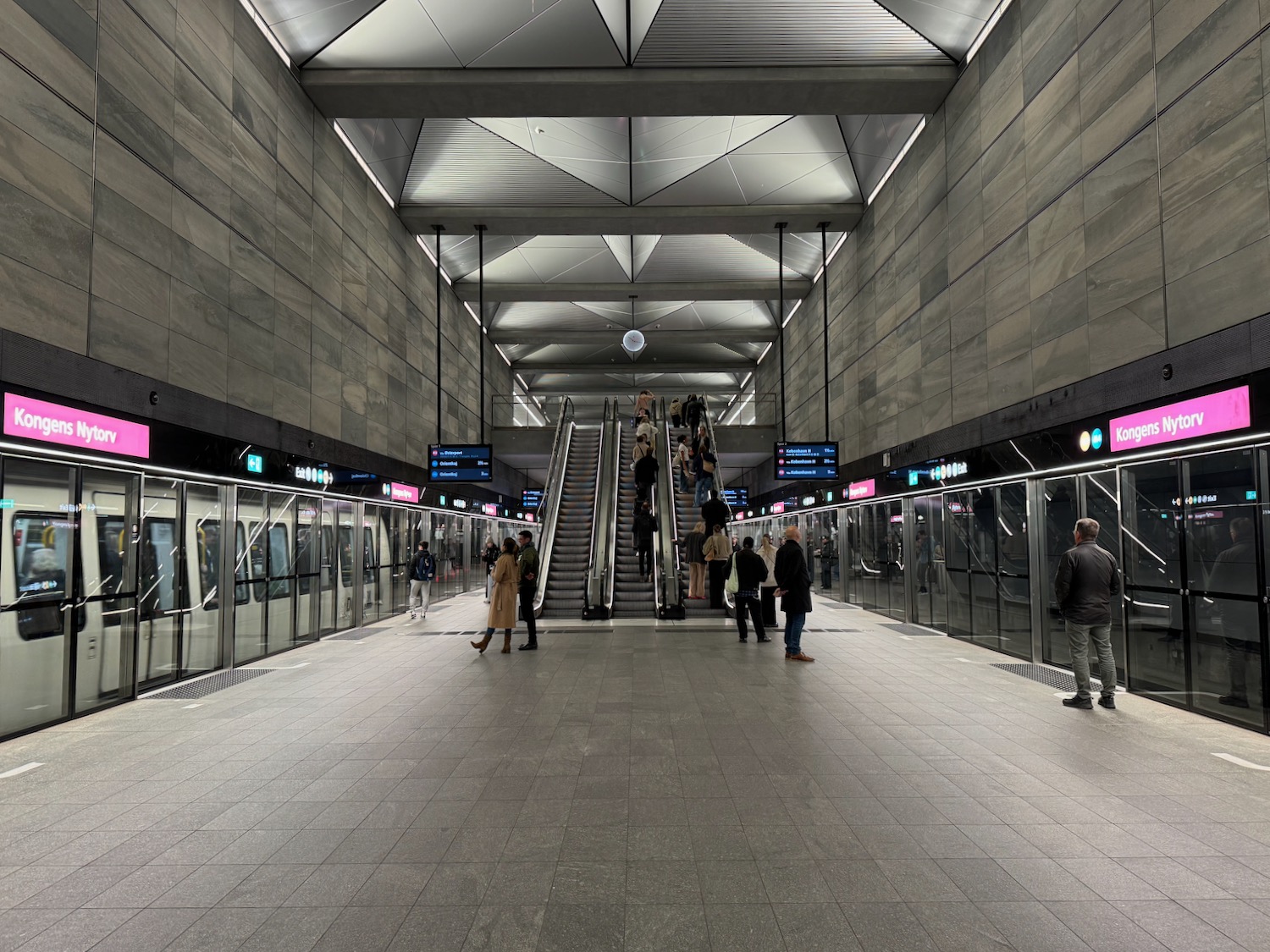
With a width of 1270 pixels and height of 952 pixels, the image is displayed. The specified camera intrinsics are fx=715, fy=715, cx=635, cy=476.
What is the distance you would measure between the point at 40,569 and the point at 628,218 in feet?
44.9

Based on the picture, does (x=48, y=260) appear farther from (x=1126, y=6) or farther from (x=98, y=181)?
(x=1126, y=6)

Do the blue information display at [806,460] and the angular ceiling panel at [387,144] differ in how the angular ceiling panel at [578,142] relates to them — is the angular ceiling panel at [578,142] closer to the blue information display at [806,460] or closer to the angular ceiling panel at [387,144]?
the angular ceiling panel at [387,144]

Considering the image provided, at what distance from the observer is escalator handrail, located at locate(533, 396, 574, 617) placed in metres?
13.8

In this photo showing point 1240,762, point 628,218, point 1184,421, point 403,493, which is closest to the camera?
point 1240,762

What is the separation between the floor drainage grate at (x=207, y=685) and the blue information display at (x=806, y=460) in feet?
34.0

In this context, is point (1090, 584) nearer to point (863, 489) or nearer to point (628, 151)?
point (863, 489)

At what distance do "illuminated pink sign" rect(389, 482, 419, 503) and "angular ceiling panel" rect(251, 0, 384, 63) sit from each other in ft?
24.3

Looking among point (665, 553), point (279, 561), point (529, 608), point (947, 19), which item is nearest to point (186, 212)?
point (279, 561)

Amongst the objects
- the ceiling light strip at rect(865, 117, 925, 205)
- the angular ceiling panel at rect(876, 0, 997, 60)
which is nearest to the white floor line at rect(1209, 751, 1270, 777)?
the angular ceiling panel at rect(876, 0, 997, 60)

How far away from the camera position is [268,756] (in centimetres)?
531

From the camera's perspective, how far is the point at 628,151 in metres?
15.3

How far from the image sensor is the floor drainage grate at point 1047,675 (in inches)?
295

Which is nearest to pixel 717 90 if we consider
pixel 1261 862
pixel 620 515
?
pixel 620 515

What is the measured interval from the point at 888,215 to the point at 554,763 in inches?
514
